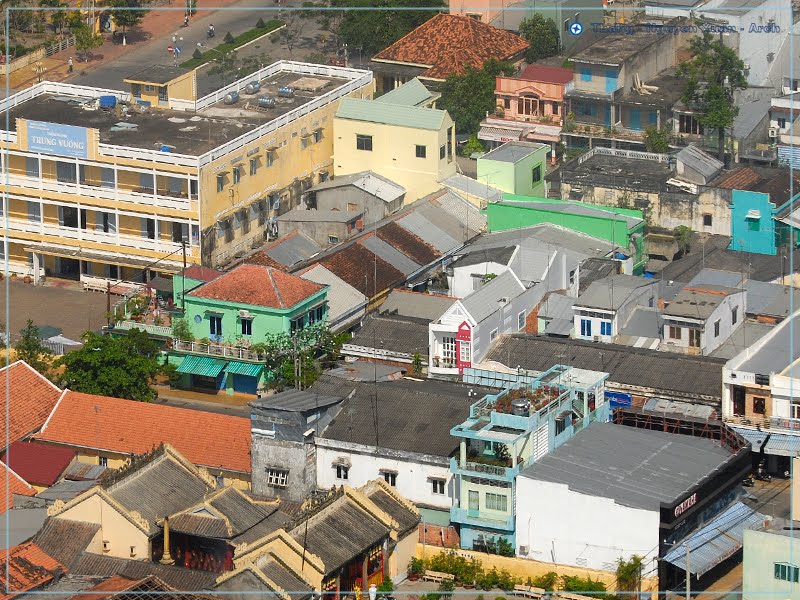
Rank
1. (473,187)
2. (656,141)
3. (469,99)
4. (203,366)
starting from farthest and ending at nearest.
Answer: (469,99) < (656,141) < (473,187) < (203,366)

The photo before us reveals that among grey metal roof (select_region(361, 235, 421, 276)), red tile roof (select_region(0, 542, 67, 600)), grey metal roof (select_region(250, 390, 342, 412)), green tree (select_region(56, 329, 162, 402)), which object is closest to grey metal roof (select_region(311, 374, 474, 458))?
grey metal roof (select_region(250, 390, 342, 412))

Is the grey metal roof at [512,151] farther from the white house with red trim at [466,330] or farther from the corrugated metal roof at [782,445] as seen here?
the corrugated metal roof at [782,445]

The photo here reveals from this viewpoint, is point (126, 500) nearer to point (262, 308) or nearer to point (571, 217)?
point (262, 308)

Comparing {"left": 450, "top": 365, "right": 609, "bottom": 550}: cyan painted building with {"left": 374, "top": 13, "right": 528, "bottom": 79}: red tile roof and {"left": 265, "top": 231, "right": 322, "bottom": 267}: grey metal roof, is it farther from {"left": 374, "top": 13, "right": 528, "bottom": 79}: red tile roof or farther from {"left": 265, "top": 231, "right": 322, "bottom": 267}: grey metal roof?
{"left": 374, "top": 13, "right": 528, "bottom": 79}: red tile roof

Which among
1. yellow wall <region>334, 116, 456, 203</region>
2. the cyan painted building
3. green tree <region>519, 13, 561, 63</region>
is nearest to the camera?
the cyan painted building

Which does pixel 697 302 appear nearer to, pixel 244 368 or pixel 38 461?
pixel 244 368

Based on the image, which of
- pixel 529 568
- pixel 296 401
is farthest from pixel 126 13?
pixel 529 568
